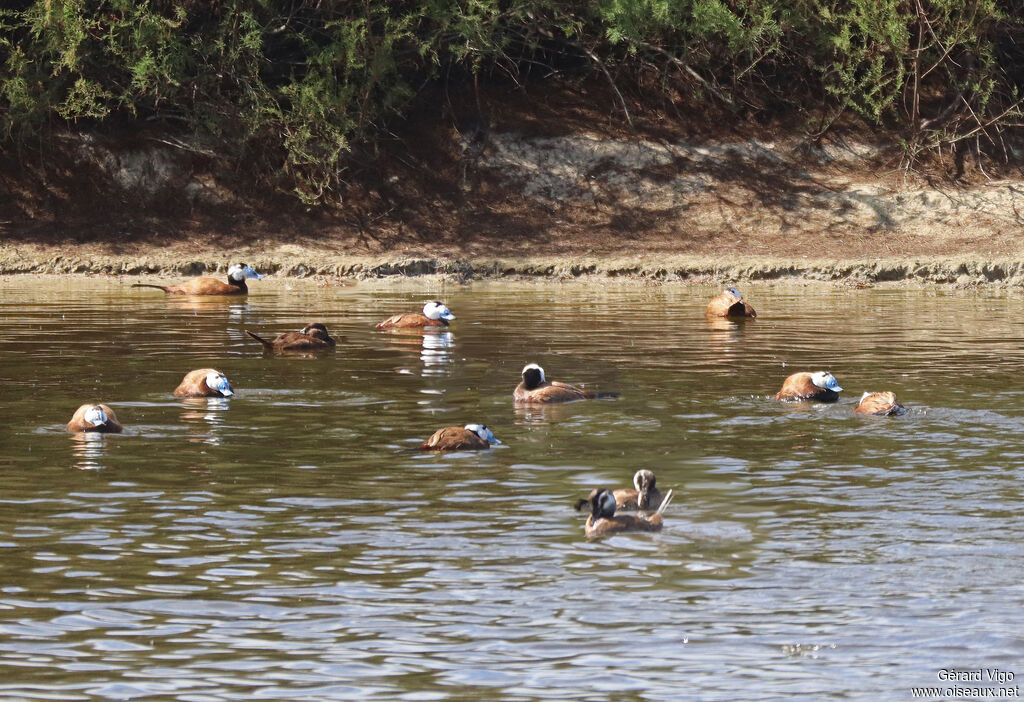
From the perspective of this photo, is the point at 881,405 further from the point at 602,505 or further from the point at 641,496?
the point at 602,505

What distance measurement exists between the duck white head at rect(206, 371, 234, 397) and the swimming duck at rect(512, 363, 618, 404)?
8.81ft

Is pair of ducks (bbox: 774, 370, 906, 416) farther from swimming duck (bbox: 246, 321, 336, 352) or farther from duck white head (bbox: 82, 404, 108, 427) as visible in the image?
swimming duck (bbox: 246, 321, 336, 352)

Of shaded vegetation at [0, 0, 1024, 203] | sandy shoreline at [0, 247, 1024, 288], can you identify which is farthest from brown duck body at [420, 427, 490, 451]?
shaded vegetation at [0, 0, 1024, 203]

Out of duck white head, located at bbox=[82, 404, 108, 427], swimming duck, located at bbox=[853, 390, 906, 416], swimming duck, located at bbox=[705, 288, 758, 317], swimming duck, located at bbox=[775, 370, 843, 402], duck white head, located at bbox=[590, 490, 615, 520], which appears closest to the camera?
duck white head, located at bbox=[590, 490, 615, 520]

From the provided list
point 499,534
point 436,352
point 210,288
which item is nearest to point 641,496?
point 499,534

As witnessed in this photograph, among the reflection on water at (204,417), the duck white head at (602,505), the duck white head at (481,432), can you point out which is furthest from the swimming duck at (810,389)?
the duck white head at (602,505)

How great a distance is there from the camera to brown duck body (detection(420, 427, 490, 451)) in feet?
39.9

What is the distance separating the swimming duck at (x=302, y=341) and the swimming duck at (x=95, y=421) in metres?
5.84

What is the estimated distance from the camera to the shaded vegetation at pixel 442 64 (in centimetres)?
3394

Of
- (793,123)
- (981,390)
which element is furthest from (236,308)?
(793,123)

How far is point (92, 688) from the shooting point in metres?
6.77

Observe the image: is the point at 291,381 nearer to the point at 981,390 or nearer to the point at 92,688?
the point at 981,390

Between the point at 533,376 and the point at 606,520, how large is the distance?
18.5 ft

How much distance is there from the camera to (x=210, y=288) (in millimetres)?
28688
